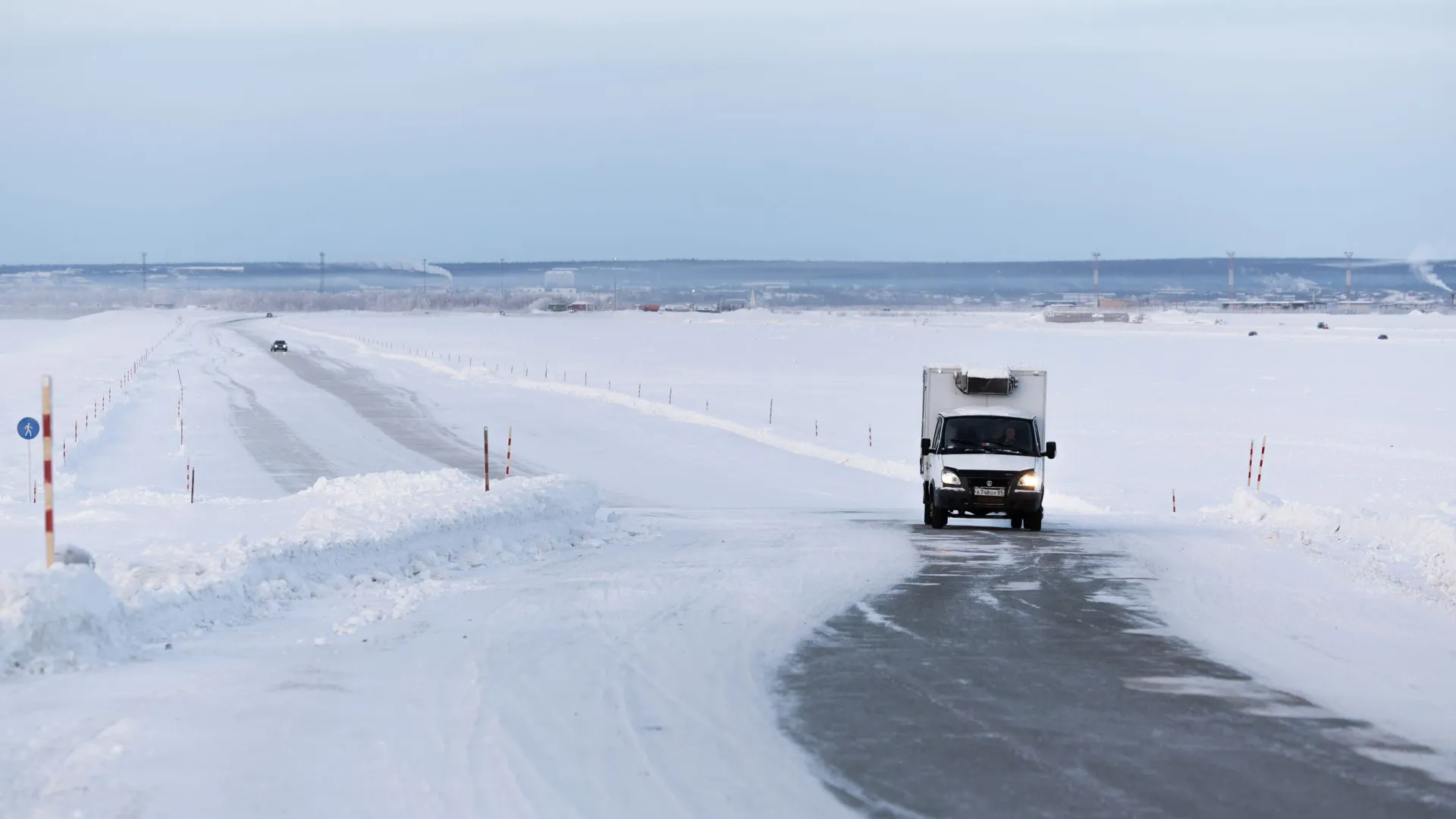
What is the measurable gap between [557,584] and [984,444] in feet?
32.0

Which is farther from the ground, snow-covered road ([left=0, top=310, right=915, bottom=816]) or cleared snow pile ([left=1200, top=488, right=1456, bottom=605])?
snow-covered road ([left=0, top=310, right=915, bottom=816])

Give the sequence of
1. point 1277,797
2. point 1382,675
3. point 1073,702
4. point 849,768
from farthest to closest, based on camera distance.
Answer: point 1382,675 < point 1073,702 < point 849,768 < point 1277,797

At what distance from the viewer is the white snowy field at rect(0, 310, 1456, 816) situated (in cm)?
845

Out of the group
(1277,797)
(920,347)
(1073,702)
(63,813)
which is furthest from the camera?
(920,347)

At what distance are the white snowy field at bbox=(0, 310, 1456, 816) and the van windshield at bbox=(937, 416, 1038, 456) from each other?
6.48ft

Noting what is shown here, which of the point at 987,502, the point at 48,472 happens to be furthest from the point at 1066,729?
the point at 987,502

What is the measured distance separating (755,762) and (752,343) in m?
103

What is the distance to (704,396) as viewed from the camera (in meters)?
59.1

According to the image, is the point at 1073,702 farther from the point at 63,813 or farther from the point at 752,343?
the point at 752,343

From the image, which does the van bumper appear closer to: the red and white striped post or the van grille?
the van grille

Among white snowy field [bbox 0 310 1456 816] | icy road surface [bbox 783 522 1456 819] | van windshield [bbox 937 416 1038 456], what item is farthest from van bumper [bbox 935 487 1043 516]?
icy road surface [bbox 783 522 1456 819]

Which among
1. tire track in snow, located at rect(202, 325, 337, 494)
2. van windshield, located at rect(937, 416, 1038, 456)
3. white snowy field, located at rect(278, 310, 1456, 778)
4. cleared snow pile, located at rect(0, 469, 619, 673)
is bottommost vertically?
tire track in snow, located at rect(202, 325, 337, 494)

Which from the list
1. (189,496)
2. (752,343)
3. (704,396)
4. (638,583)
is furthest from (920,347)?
(638,583)

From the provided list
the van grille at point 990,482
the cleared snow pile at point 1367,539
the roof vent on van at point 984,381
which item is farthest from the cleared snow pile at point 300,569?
the cleared snow pile at point 1367,539
